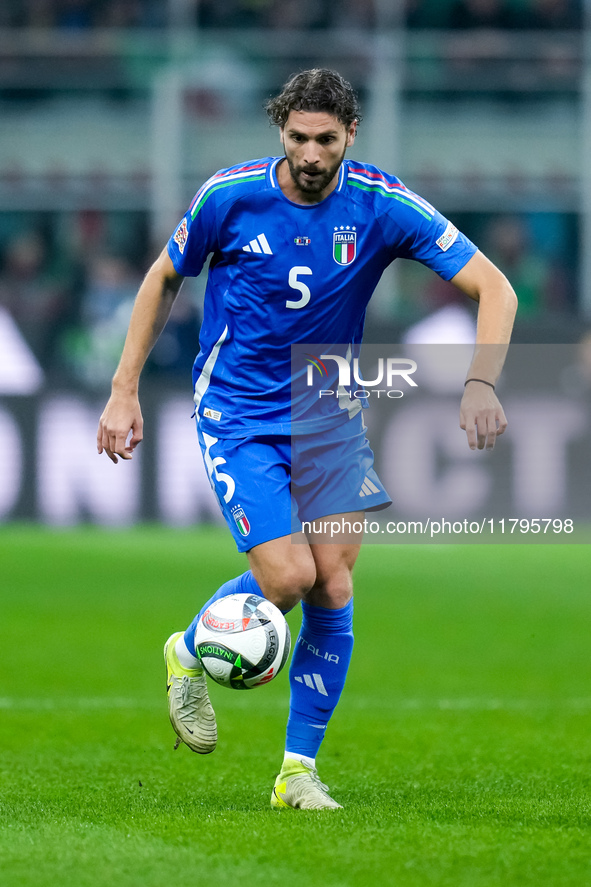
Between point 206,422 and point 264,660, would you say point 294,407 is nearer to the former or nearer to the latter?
point 206,422

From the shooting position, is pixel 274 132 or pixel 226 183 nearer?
pixel 226 183

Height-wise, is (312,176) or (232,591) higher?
(312,176)

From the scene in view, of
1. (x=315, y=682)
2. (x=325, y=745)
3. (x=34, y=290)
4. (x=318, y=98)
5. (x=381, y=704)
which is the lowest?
(x=381, y=704)

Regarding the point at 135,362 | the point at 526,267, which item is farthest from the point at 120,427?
the point at 526,267

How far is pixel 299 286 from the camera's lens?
4395 mm

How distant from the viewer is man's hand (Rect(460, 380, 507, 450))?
3.98 meters

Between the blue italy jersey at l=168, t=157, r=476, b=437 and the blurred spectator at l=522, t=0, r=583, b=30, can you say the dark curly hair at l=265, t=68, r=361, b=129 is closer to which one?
the blue italy jersey at l=168, t=157, r=476, b=437

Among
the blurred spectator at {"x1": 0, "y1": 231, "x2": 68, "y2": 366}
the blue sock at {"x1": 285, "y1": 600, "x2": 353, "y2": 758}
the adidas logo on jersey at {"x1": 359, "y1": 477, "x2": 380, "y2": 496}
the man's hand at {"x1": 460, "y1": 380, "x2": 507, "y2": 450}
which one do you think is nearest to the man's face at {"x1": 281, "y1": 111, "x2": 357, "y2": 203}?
the man's hand at {"x1": 460, "y1": 380, "x2": 507, "y2": 450}

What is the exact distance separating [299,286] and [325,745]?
7.02 ft

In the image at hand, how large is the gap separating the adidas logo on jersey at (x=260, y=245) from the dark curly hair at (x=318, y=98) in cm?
36

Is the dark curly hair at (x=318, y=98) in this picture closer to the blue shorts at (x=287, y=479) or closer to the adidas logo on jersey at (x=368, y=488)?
the blue shorts at (x=287, y=479)

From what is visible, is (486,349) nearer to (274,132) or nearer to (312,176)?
(312,176)

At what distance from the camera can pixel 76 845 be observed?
3582 millimetres

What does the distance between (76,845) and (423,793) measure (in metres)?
1.35
